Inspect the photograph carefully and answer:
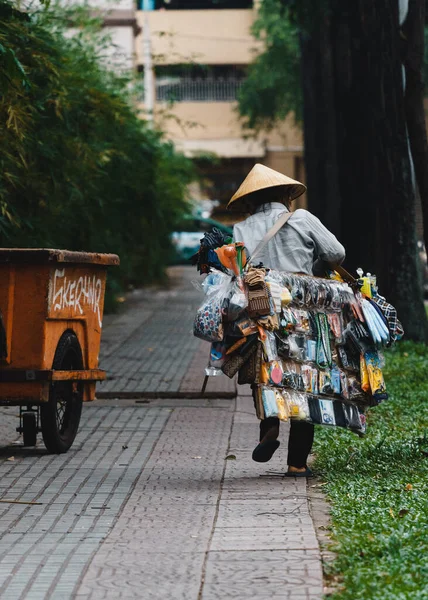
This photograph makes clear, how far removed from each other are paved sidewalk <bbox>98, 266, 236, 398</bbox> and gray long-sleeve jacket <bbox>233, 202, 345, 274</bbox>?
30.3 inches

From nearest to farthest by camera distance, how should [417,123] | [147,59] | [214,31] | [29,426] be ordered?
[29,426], [417,123], [147,59], [214,31]

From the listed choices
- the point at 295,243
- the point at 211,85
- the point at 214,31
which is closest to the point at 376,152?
the point at 295,243

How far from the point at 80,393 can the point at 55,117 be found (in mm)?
5868

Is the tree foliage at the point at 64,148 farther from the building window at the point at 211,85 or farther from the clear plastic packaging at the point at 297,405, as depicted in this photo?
the building window at the point at 211,85

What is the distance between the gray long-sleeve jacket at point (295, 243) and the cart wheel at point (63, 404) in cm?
167

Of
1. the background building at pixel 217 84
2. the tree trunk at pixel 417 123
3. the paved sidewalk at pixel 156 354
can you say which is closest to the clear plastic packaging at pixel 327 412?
the paved sidewalk at pixel 156 354

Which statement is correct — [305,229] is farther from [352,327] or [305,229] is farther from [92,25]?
[92,25]

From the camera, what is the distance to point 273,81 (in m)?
41.4

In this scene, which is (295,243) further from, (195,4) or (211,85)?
(195,4)

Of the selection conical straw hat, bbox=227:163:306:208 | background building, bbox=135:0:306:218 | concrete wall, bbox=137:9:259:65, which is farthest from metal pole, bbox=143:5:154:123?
conical straw hat, bbox=227:163:306:208

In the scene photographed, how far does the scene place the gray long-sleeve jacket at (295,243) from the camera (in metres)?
7.39

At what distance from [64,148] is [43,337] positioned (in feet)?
21.7

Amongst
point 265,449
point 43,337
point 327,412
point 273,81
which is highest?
point 273,81

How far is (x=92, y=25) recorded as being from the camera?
71.9 feet
